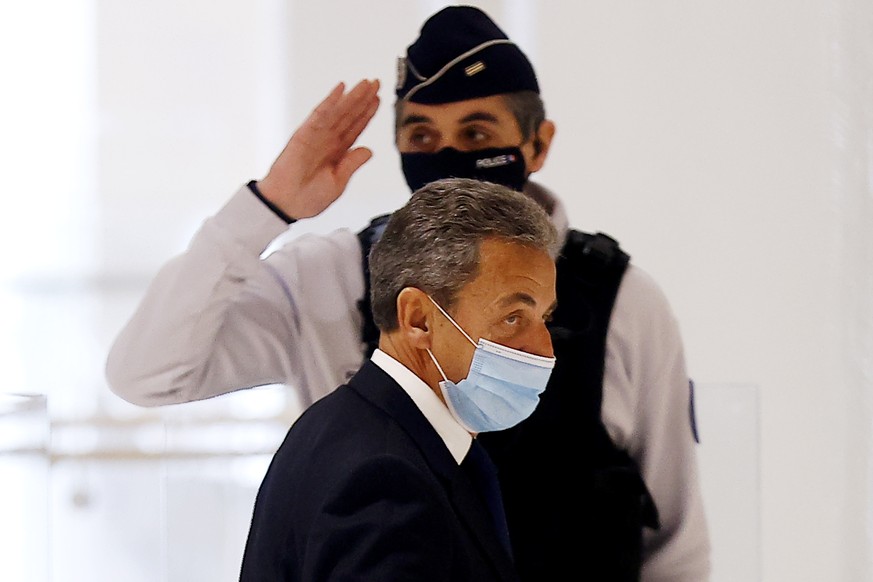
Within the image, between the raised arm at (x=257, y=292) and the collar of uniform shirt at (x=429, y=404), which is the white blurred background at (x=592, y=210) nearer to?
the raised arm at (x=257, y=292)

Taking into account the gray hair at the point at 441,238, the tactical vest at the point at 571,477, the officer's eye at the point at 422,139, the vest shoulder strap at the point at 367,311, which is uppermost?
the officer's eye at the point at 422,139

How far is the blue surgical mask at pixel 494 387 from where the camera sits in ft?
4.46

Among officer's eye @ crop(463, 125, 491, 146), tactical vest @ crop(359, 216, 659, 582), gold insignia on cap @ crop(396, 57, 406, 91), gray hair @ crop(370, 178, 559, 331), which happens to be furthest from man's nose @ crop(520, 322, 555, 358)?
gold insignia on cap @ crop(396, 57, 406, 91)

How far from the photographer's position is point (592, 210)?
6.95 ft

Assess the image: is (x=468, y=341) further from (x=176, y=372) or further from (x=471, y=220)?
(x=176, y=372)

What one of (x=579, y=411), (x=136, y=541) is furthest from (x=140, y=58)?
(x=579, y=411)

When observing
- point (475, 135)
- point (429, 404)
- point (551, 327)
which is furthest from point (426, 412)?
point (475, 135)

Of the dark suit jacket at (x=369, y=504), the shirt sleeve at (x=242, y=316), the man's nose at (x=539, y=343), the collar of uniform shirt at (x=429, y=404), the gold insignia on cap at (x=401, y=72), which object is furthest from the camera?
the gold insignia on cap at (x=401, y=72)

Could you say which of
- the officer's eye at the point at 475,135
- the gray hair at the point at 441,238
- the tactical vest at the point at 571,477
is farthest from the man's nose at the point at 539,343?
the officer's eye at the point at 475,135

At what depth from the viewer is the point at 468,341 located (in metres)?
1.39

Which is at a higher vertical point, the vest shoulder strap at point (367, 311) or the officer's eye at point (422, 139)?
the officer's eye at point (422, 139)

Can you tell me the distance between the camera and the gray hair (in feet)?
4.38

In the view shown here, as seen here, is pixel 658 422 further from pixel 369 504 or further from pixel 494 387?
pixel 369 504

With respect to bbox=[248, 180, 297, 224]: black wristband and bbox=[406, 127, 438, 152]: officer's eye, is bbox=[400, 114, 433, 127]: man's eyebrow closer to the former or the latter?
bbox=[406, 127, 438, 152]: officer's eye
